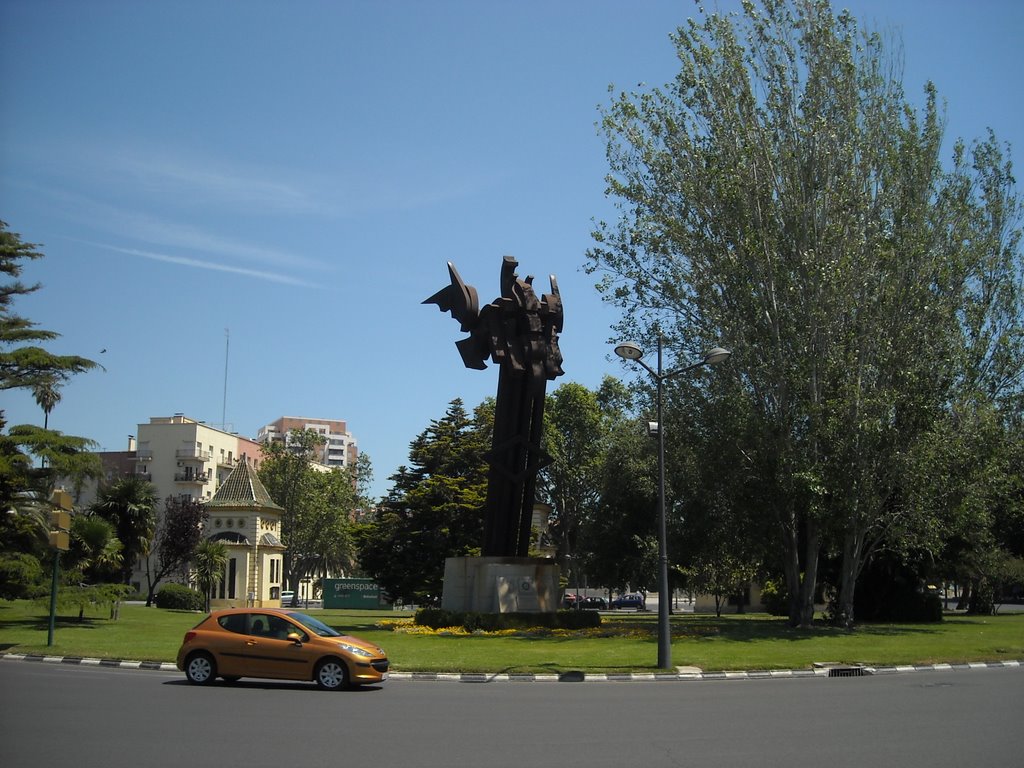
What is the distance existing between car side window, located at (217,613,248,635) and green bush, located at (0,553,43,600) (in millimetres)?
16417

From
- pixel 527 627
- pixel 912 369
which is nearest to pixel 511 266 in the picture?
pixel 527 627

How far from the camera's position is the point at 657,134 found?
108 ft

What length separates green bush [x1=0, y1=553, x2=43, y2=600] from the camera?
2861 centimetres

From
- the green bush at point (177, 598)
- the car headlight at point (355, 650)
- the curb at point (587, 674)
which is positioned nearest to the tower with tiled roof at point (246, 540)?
the green bush at point (177, 598)

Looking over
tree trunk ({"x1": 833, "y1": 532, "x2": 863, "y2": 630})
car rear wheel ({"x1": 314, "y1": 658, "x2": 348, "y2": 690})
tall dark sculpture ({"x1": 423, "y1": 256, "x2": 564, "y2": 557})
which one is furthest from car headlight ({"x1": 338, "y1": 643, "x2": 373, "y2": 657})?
tree trunk ({"x1": 833, "y1": 532, "x2": 863, "y2": 630})

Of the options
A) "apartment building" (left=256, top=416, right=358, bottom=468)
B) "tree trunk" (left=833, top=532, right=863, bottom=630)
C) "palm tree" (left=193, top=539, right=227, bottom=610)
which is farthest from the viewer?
"apartment building" (left=256, top=416, right=358, bottom=468)

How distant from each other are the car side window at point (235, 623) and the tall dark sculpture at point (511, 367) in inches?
597

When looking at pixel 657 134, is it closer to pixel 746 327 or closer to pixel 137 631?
pixel 746 327

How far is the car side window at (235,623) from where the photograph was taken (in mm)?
15602

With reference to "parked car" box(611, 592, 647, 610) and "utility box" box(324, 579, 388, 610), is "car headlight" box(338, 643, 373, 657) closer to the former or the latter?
"utility box" box(324, 579, 388, 610)

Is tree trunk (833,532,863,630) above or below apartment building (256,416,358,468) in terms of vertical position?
below

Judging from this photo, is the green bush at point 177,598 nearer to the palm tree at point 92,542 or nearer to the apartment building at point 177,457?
the palm tree at point 92,542

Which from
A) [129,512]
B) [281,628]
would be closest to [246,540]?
[129,512]

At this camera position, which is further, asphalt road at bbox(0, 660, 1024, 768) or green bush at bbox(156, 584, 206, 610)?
green bush at bbox(156, 584, 206, 610)
